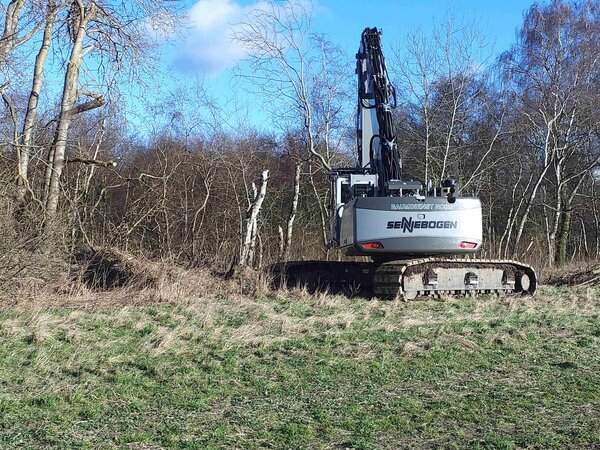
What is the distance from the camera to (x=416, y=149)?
22578 millimetres

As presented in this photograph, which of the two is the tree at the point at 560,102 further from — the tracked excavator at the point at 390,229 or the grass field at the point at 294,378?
the grass field at the point at 294,378

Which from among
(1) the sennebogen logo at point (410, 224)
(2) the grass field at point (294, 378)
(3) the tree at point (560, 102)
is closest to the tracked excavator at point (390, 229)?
(1) the sennebogen logo at point (410, 224)

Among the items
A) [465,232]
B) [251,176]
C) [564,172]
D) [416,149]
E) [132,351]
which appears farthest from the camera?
[564,172]

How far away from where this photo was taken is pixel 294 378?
622 cm

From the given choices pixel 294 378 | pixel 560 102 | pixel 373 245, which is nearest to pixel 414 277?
pixel 373 245

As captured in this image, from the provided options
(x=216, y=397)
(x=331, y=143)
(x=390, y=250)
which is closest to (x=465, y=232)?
(x=390, y=250)

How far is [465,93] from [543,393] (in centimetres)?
1676

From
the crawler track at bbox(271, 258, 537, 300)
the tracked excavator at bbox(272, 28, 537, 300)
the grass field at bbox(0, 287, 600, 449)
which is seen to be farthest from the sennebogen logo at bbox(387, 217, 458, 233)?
the grass field at bbox(0, 287, 600, 449)

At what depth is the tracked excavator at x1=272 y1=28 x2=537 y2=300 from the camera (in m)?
11.6

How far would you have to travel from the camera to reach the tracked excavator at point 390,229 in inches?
456

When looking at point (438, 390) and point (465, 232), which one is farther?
point (465, 232)

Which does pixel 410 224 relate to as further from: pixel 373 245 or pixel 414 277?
pixel 414 277

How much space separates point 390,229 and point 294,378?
227 inches

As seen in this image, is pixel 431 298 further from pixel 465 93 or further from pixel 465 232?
pixel 465 93
